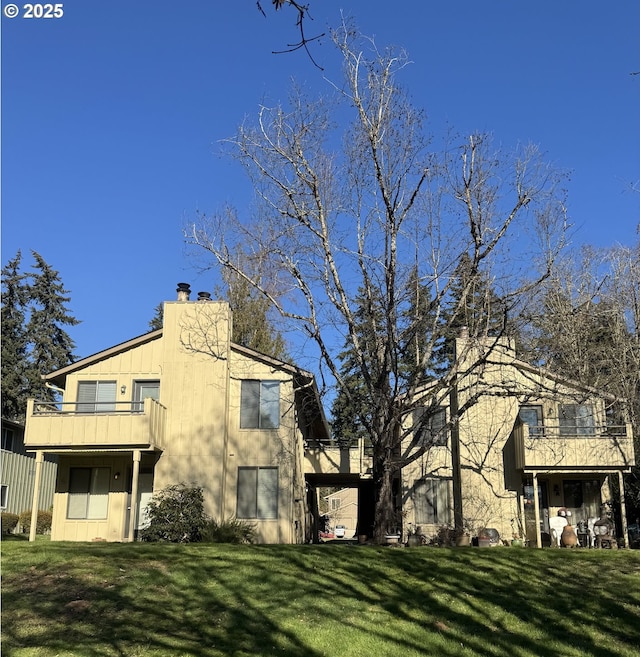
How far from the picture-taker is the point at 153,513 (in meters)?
19.4

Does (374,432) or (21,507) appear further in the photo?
(21,507)

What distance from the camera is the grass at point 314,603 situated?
888cm

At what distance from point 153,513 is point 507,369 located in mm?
12398

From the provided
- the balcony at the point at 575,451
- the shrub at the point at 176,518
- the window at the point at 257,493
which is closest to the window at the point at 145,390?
the shrub at the point at 176,518

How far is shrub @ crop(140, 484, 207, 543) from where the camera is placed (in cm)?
1900

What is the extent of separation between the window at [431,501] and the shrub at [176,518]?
27.8 ft

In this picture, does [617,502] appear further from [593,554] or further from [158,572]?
[158,572]

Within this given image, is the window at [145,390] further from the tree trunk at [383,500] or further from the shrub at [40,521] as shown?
the shrub at [40,521]

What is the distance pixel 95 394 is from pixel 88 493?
3.01 metres

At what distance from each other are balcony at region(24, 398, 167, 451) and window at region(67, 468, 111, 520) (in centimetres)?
163

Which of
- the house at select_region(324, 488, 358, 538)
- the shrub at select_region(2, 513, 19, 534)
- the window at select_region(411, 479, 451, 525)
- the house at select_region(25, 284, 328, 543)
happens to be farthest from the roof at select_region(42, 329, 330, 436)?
the house at select_region(324, 488, 358, 538)

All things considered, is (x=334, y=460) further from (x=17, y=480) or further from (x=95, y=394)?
(x=17, y=480)

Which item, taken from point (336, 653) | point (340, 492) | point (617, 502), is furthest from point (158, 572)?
point (340, 492)

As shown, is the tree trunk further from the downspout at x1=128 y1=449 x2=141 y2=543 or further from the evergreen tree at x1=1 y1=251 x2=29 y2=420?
the evergreen tree at x1=1 y1=251 x2=29 y2=420
